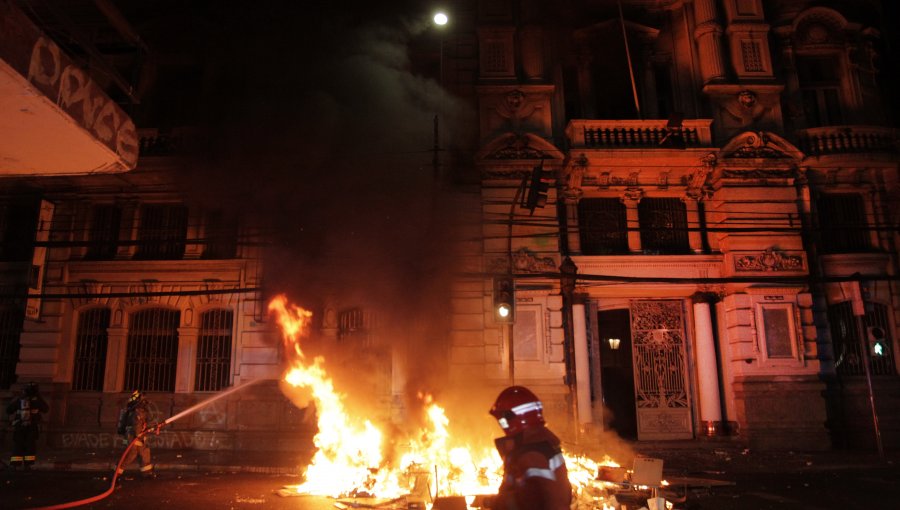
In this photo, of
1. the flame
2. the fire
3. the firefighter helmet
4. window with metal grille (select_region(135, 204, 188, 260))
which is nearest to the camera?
the firefighter helmet

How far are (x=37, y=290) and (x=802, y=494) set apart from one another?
16.7m

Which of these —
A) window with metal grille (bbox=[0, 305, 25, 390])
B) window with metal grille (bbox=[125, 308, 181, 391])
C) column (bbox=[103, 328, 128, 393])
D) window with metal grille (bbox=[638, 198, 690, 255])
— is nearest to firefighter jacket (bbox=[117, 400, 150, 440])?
window with metal grille (bbox=[125, 308, 181, 391])

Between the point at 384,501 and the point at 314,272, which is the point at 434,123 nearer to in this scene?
the point at 314,272

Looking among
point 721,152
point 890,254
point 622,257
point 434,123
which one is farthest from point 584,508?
point 890,254

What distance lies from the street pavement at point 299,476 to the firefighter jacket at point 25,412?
93cm

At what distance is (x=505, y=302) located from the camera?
1118 centimetres

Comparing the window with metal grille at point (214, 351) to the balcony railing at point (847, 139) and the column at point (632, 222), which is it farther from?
the balcony railing at point (847, 139)

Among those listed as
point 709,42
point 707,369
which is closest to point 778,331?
point 707,369

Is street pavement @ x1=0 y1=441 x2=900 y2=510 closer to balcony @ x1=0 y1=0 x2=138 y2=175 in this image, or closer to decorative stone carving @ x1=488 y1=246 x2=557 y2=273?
decorative stone carving @ x1=488 y1=246 x2=557 y2=273

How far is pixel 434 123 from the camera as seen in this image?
43.1 feet

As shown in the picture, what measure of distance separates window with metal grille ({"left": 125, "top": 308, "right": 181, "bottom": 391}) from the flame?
4622mm

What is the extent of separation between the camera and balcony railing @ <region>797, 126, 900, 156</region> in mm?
13906

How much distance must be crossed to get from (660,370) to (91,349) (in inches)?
573

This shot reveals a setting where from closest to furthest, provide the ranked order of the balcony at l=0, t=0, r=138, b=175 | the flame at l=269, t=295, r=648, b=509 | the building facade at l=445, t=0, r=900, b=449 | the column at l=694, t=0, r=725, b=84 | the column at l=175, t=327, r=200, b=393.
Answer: the balcony at l=0, t=0, r=138, b=175
the flame at l=269, t=295, r=648, b=509
the building facade at l=445, t=0, r=900, b=449
the column at l=175, t=327, r=200, b=393
the column at l=694, t=0, r=725, b=84
